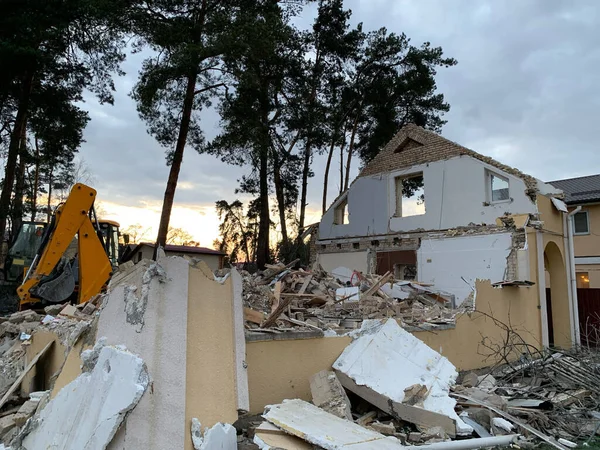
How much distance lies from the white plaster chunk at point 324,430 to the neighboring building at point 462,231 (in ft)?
19.9

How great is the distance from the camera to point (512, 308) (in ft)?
36.8

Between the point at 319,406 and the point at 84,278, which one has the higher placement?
the point at 84,278

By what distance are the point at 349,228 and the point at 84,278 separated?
11.2m

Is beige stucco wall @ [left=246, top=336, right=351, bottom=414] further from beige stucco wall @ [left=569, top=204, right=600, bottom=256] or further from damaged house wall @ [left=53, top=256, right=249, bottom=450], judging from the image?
beige stucco wall @ [left=569, top=204, right=600, bottom=256]

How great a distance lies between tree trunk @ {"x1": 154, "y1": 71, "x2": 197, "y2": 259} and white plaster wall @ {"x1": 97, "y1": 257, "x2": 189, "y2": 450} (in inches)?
493

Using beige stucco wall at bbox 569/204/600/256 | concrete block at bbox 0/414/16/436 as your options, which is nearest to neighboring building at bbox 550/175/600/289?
beige stucco wall at bbox 569/204/600/256

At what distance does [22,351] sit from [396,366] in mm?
5156

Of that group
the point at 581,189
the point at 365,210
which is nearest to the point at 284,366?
the point at 365,210

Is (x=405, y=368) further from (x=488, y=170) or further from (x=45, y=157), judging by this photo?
(x=45, y=157)

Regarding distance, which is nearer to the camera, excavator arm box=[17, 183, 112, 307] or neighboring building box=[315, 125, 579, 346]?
excavator arm box=[17, 183, 112, 307]

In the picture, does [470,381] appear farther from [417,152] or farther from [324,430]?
[417,152]

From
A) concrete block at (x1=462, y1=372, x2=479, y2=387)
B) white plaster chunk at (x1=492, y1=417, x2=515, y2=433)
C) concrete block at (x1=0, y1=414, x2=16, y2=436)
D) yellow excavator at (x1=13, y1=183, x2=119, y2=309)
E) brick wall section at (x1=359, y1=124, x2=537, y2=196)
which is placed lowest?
white plaster chunk at (x1=492, y1=417, x2=515, y2=433)

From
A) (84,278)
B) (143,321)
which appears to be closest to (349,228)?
(84,278)

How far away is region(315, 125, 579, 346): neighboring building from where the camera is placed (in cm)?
1250
